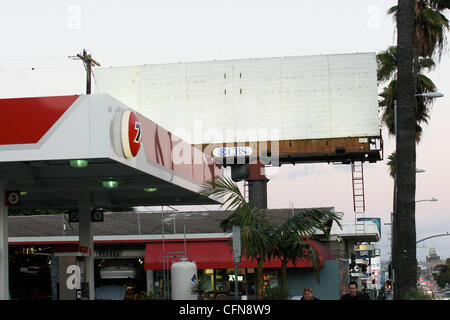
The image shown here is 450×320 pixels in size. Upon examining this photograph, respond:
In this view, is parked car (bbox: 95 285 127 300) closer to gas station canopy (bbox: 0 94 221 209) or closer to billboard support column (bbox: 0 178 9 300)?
gas station canopy (bbox: 0 94 221 209)

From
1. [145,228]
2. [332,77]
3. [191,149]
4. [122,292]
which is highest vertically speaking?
[332,77]

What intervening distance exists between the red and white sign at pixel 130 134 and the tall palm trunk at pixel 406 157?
6.55 meters

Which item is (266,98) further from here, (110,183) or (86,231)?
(110,183)

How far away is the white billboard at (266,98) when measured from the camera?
5081cm

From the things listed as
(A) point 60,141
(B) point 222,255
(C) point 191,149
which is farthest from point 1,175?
(B) point 222,255

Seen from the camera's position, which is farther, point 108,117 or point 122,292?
point 122,292

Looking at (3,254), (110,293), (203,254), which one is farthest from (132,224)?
(3,254)

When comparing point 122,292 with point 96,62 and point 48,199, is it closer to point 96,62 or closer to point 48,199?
point 48,199

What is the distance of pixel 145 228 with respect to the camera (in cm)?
3838

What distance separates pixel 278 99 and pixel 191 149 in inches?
1106

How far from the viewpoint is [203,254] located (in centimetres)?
3625

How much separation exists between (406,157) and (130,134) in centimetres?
684

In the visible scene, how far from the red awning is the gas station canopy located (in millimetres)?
11612

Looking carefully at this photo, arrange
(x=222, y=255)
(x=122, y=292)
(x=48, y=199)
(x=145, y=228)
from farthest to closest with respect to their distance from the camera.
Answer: (x=145, y=228)
(x=222, y=255)
(x=122, y=292)
(x=48, y=199)
